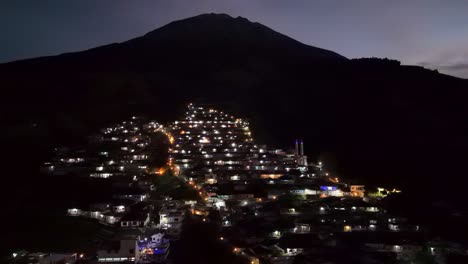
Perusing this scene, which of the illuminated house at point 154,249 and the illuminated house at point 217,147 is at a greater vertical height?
the illuminated house at point 217,147

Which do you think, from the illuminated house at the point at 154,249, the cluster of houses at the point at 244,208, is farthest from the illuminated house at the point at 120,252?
the illuminated house at the point at 154,249

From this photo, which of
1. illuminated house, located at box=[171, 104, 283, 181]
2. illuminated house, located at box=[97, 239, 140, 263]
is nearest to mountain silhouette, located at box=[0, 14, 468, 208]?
illuminated house, located at box=[171, 104, 283, 181]

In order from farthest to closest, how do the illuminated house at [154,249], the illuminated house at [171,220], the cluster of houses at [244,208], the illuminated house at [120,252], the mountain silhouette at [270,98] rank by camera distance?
the mountain silhouette at [270,98] < the illuminated house at [171,220] < the cluster of houses at [244,208] < the illuminated house at [154,249] < the illuminated house at [120,252]

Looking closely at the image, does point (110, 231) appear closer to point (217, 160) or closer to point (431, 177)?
point (217, 160)

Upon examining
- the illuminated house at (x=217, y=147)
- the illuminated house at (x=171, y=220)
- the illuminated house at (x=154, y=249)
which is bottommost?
the illuminated house at (x=154, y=249)

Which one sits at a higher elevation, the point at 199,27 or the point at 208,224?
the point at 199,27

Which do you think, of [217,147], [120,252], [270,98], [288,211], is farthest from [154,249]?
[270,98]

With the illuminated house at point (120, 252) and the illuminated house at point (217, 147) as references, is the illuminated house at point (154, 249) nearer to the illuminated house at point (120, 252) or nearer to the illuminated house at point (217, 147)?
the illuminated house at point (120, 252)

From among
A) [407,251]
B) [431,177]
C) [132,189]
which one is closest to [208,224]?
[132,189]
